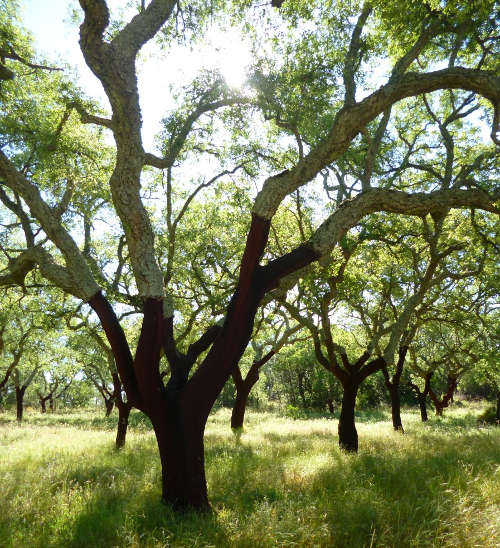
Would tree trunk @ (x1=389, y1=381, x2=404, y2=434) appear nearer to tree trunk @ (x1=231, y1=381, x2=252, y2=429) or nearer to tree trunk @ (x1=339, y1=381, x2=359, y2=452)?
tree trunk @ (x1=339, y1=381, x2=359, y2=452)

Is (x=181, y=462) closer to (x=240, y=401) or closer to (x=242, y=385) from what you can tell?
(x=242, y=385)

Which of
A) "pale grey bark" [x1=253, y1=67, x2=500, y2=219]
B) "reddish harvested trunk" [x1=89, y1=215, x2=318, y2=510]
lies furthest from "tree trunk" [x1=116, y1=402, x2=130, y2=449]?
"pale grey bark" [x1=253, y1=67, x2=500, y2=219]

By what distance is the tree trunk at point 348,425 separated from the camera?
1179 cm

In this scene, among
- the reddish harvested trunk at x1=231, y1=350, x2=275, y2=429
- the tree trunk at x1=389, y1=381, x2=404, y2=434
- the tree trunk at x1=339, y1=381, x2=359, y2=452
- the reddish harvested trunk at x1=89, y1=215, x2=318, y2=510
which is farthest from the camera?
the reddish harvested trunk at x1=231, y1=350, x2=275, y2=429

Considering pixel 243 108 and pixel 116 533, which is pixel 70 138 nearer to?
pixel 243 108

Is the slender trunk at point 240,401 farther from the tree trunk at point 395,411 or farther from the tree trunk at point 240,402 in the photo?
the tree trunk at point 395,411

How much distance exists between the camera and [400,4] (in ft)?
21.5

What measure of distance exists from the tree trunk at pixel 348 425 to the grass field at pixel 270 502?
1860 millimetres

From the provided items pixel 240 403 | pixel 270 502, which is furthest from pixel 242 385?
pixel 270 502

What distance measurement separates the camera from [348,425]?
39.3 ft

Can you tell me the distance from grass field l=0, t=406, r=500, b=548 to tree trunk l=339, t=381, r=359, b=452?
1860mm

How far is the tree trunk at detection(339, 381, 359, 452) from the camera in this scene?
1179 cm

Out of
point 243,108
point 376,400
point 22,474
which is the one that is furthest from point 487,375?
point 22,474

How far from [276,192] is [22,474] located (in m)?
8.50
